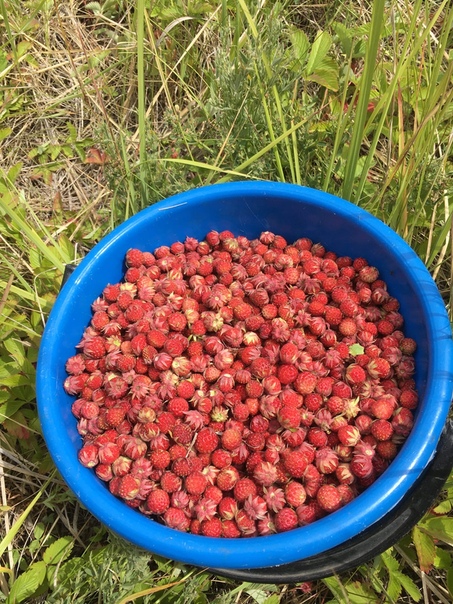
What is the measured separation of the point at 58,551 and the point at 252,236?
1010 millimetres

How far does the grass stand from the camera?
1258 mm

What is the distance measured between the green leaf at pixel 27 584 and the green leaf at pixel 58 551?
4 centimetres

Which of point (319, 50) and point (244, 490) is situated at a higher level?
point (319, 50)

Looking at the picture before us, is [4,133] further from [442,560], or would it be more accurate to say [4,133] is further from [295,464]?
[442,560]

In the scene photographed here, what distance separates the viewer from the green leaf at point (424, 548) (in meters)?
1.22

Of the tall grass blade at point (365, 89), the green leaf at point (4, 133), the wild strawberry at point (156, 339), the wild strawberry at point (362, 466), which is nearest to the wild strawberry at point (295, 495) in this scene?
the wild strawberry at point (362, 466)

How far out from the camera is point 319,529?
942 millimetres

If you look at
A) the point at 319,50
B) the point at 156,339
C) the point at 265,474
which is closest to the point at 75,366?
the point at 156,339

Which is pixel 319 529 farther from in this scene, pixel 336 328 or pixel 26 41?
pixel 26 41

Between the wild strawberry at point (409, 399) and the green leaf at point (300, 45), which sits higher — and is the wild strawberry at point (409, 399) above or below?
below

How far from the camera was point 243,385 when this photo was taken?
1.21 meters

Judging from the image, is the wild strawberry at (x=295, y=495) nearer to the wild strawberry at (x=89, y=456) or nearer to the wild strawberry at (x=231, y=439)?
the wild strawberry at (x=231, y=439)

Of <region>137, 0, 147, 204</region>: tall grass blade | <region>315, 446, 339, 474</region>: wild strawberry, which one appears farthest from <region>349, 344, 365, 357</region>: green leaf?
<region>137, 0, 147, 204</region>: tall grass blade

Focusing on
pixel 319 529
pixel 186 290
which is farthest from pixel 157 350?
pixel 319 529
